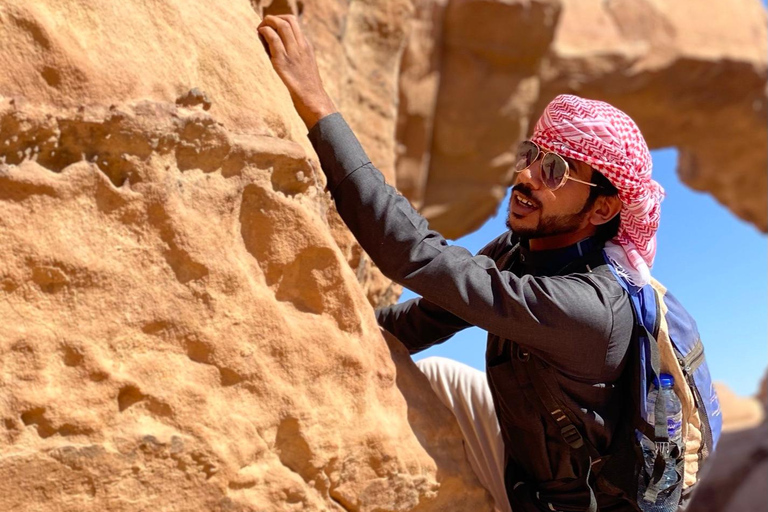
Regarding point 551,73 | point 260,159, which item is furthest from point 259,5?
point 551,73

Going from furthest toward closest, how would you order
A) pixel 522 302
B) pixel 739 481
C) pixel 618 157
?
pixel 618 157 < pixel 522 302 < pixel 739 481

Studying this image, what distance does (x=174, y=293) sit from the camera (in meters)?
1.41

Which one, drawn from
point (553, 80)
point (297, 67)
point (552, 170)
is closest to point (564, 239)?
point (552, 170)

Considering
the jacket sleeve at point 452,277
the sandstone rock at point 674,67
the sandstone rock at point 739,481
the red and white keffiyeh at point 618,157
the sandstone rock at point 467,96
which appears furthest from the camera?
the sandstone rock at point 674,67

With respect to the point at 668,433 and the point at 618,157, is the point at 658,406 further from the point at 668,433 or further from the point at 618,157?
the point at 618,157

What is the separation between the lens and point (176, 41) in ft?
4.92

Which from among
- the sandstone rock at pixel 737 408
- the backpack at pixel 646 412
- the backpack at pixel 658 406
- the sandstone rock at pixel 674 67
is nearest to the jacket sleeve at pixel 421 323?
the backpack at pixel 646 412

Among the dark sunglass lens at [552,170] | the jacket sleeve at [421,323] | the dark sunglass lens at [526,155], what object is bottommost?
the jacket sleeve at [421,323]

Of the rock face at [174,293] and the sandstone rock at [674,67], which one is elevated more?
the sandstone rock at [674,67]

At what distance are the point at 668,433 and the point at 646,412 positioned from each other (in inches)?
2.9

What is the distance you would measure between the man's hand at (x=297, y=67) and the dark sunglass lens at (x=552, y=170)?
0.50 m

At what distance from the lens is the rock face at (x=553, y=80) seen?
262 inches

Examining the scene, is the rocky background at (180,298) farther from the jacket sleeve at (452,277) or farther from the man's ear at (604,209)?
the man's ear at (604,209)

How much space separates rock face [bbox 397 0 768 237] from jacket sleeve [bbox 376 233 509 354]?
15.4 feet
